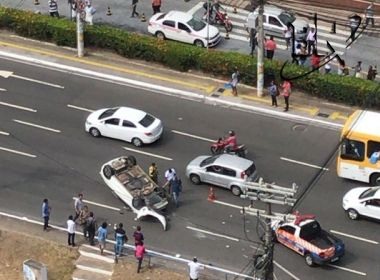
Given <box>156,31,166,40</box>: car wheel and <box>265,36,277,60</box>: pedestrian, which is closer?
<box>265,36,277,60</box>: pedestrian

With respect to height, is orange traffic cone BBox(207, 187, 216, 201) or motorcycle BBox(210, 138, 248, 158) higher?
motorcycle BBox(210, 138, 248, 158)

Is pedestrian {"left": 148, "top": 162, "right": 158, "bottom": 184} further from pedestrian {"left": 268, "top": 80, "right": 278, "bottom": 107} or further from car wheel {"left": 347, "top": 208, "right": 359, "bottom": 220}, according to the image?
pedestrian {"left": 268, "top": 80, "right": 278, "bottom": 107}

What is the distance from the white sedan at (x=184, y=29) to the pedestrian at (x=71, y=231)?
17.5 m

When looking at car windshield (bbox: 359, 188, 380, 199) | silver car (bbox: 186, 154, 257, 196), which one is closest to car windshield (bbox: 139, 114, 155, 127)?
silver car (bbox: 186, 154, 257, 196)

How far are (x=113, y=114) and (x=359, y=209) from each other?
1217 cm

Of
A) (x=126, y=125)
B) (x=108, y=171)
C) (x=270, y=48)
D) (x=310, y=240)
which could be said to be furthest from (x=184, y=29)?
(x=310, y=240)

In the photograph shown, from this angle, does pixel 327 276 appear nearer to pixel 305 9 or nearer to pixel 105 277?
pixel 105 277

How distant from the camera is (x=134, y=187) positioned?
1922 inches

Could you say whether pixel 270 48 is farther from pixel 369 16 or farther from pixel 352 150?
pixel 352 150

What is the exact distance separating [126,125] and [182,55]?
7643 mm

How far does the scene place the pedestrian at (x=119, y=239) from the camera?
4556cm

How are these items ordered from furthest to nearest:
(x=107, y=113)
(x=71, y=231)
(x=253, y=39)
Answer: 1. (x=253, y=39)
2. (x=107, y=113)
3. (x=71, y=231)

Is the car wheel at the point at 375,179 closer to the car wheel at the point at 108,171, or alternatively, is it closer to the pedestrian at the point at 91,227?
the car wheel at the point at 108,171

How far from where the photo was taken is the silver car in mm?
49594
